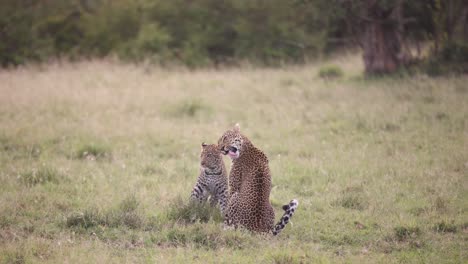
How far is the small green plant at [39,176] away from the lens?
9.46 metres

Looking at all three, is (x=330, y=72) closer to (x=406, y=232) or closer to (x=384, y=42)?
(x=384, y=42)

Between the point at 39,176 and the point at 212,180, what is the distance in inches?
116

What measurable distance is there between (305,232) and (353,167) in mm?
2897

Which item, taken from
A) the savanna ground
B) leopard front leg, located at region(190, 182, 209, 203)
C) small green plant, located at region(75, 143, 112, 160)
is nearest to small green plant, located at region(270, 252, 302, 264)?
the savanna ground

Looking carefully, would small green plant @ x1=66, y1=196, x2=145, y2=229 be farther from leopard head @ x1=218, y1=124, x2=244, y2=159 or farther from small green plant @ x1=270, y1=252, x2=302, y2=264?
small green plant @ x1=270, y1=252, x2=302, y2=264

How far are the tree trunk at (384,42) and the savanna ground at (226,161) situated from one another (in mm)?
828

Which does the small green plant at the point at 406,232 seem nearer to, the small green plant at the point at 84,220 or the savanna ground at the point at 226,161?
the savanna ground at the point at 226,161

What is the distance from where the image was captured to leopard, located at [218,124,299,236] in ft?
23.9

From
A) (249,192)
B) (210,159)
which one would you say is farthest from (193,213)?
(249,192)

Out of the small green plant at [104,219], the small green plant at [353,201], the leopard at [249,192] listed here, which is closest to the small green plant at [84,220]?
the small green plant at [104,219]

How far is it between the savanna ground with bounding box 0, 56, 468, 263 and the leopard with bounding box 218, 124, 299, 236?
0.20 meters

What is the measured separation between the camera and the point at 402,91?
15.4 metres

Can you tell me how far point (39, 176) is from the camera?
9562mm

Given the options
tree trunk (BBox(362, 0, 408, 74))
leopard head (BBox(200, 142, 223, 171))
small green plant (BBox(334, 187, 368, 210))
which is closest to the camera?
leopard head (BBox(200, 142, 223, 171))
